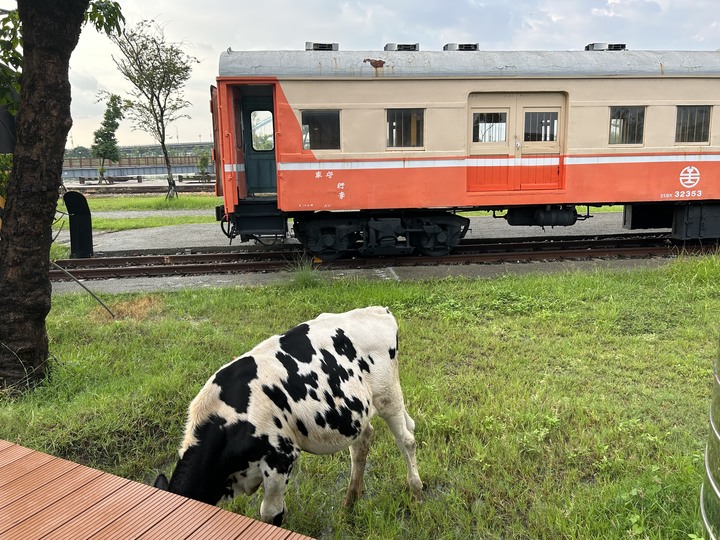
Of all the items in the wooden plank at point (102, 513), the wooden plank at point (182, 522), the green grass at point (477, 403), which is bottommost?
the green grass at point (477, 403)

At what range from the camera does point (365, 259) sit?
1002 cm

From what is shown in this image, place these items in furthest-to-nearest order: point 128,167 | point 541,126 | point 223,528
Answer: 1. point 128,167
2. point 541,126
3. point 223,528

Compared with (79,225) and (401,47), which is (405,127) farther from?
(79,225)

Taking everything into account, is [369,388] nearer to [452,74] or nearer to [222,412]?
[222,412]

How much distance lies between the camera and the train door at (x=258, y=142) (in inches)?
396

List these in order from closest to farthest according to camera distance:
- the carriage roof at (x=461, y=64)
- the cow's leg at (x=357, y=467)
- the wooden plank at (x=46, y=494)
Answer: the wooden plank at (x=46, y=494) → the cow's leg at (x=357, y=467) → the carriage roof at (x=461, y=64)

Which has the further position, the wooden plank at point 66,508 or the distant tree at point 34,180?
the distant tree at point 34,180

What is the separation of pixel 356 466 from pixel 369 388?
1.95 feet

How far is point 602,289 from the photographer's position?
7043 mm

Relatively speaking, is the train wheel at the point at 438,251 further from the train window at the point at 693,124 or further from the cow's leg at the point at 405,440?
the cow's leg at the point at 405,440

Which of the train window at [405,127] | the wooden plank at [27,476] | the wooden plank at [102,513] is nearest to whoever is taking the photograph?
the wooden plank at [102,513]

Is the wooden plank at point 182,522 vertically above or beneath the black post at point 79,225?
beneath

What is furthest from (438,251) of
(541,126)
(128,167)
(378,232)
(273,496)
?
(128,167)

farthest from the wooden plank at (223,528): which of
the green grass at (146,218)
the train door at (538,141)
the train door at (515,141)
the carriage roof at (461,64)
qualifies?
the green grass at (146,218)
